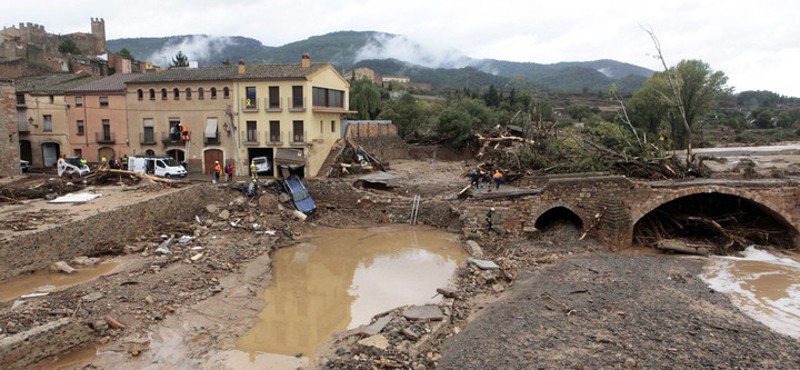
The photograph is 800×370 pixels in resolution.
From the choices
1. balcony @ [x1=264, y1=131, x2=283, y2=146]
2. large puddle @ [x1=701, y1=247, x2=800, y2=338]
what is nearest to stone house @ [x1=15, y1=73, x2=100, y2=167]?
balcony @ [x1=264, y1=131, x2=283, y2=146]

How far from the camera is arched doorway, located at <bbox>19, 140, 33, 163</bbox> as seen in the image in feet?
98.8

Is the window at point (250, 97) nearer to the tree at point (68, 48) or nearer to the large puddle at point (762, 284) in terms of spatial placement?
the large puddle at point (762, 284)

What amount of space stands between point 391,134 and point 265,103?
796 inches

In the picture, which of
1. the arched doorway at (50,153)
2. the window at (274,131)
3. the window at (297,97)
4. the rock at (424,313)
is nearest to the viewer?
the rock at (424,313)

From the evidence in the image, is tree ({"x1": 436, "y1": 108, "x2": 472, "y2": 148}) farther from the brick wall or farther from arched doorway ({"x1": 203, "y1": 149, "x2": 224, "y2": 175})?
the brick wall

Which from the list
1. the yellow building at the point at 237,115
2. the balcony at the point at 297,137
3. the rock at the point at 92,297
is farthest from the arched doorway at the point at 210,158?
the rock at the point at 92,297

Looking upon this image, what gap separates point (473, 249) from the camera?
59.9ft

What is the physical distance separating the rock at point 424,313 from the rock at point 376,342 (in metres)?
1.31

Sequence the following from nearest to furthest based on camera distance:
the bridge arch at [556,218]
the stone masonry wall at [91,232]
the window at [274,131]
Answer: the stone masonry wall at [91,232]
the bridge arch at [556,218]
the window at [274,131]

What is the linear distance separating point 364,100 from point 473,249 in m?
34.4

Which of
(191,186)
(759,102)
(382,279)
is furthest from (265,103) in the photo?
(759,102)

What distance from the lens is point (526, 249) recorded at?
57.8ft

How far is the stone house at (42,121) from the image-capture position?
1163 inches

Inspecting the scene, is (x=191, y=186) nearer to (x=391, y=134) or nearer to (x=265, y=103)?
(x=265, y=103)
